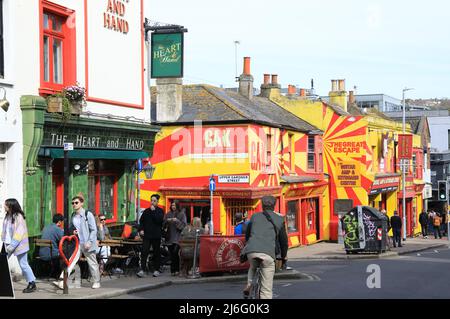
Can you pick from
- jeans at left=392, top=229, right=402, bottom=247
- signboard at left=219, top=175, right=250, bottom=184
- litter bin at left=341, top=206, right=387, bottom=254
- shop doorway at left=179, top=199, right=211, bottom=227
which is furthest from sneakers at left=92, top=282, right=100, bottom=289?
jeans at left=392, top=229, right=402, bottom=247

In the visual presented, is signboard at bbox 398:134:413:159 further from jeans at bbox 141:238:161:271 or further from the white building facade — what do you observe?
jeans at bbox 141:238:161:271

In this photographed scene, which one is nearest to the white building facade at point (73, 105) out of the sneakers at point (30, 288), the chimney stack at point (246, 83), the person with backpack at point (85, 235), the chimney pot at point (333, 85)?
the person with backpack at point (85, 235)

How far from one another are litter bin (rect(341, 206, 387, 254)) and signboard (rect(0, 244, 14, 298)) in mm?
17634

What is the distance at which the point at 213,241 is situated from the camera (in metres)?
17.8

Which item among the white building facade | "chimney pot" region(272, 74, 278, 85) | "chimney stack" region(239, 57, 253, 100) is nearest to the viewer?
the white building facade

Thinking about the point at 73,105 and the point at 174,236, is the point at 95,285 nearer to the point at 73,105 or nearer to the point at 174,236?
the point at 174,236

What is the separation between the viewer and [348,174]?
42.1m

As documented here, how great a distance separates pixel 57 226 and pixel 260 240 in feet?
21.9

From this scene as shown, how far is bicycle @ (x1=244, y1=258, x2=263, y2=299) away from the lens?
36.4ft

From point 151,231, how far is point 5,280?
5.33m

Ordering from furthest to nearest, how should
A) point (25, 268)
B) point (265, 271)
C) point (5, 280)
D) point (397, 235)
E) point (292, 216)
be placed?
point (292, 216) < point (397, 235) < point (25, 268) < point (5, 280) < point (265, 271)

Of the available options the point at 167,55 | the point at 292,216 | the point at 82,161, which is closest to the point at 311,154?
the point at 292,216

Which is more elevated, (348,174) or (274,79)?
(274,79)

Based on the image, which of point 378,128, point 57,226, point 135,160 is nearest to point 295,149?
point 378,128
